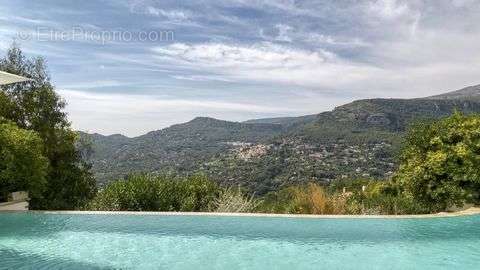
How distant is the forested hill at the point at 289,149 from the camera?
70812mm

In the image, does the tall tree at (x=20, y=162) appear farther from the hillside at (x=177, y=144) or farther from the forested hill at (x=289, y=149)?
the hillside at (x=177, y=144)

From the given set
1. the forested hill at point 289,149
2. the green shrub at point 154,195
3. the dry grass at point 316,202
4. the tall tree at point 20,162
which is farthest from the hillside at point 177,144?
the dry grass at point 316,202

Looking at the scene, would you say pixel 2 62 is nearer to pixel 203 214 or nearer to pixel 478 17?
pixel 203 214

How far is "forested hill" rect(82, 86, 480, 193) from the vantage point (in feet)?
232

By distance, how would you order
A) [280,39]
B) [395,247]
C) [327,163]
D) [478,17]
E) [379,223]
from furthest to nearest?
[327,163] < [280,39] < [478,17] < [379,223] < [395,247]

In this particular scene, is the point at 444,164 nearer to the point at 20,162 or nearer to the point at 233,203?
the point at 233,203

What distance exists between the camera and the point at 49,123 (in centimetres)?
→ 1742

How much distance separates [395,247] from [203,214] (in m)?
4.57

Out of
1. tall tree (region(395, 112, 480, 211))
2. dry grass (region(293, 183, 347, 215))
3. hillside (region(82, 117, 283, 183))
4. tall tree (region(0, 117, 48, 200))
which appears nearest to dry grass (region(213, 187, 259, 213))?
dry grass (region(293, 183, 347, 215))

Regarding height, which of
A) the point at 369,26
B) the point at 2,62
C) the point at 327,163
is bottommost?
the point at 327,163

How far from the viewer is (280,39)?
23.2 meters

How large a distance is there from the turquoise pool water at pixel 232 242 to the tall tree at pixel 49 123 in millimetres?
6001

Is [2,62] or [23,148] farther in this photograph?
[2,62]

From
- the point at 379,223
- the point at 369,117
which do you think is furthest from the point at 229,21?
the point at 369,117
